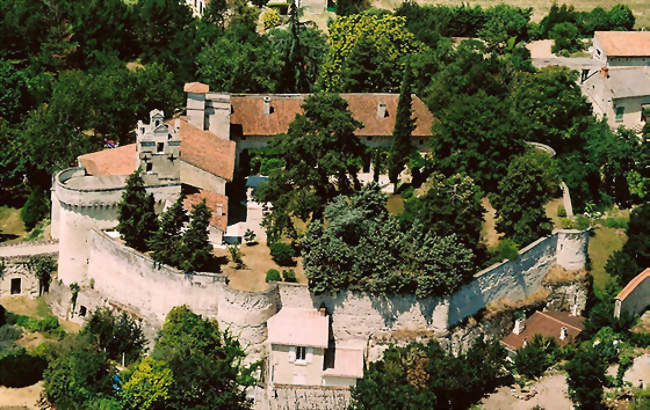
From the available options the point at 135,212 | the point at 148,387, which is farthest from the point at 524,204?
the point at 148,387

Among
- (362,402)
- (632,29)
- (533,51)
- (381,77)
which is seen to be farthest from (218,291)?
(632,29)

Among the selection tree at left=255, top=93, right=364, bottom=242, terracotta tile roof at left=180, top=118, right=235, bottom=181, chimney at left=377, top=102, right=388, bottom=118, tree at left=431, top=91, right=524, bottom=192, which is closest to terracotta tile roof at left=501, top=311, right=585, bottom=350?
tree at left=431, top=91, right=524, bottom=192

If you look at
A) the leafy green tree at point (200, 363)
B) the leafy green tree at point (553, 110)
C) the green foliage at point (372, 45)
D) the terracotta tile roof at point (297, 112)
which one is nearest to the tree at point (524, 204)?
the leafy green tree at point (553, 110)

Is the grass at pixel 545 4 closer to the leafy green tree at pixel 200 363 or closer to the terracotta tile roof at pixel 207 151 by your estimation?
the terracotta tile roof at pixel 207 151

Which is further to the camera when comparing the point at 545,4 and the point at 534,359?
the point at 545,4

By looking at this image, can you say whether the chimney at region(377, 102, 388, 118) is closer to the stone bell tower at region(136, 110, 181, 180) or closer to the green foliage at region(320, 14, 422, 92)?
the green foliage at region(320, 14, 422, 92)

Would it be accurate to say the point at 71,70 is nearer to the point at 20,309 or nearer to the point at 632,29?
the point at 20,309

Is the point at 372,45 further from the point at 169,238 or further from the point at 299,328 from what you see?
the point at 299,328
